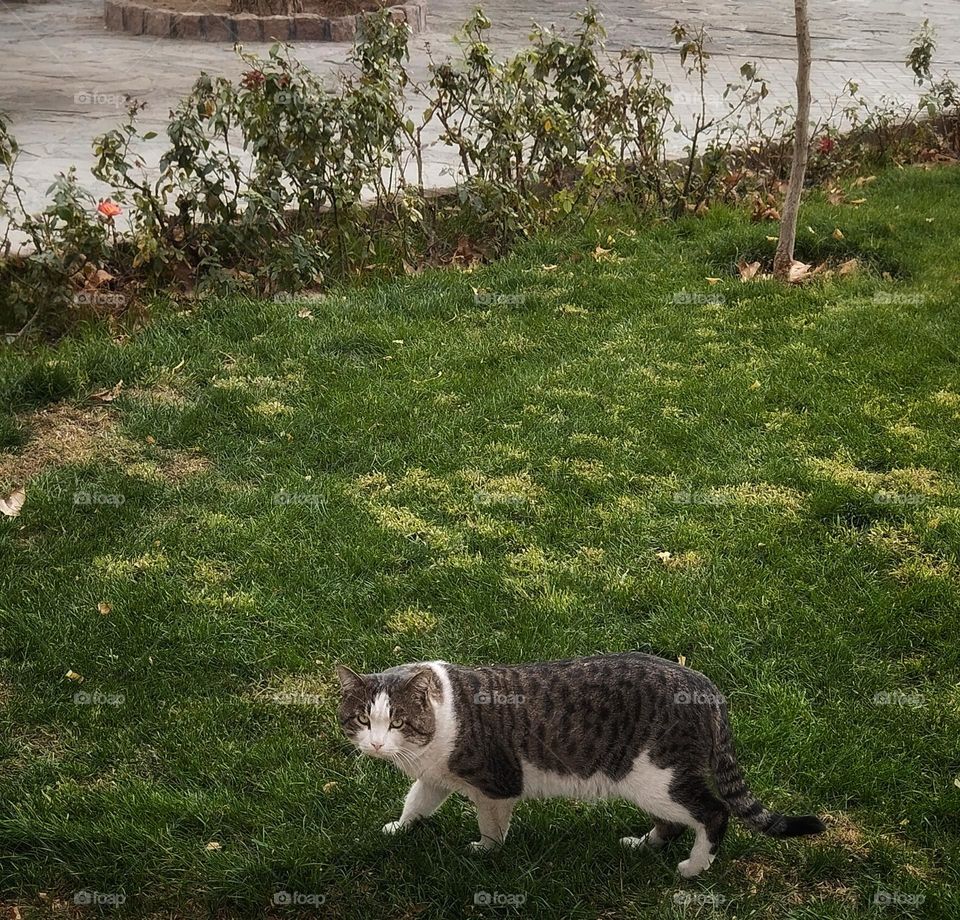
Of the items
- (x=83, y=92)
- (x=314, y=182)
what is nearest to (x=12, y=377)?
(x=314, y=182)

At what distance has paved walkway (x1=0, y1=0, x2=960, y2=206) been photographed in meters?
10.3

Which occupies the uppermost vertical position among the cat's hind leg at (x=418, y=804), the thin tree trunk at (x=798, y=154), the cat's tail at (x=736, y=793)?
the thin tree trunk at (x=798, y=154)

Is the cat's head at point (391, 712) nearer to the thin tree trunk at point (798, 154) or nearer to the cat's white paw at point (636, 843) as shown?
the cat's white paw at point (636, 843)

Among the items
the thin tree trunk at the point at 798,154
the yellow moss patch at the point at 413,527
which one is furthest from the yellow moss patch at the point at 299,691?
the thin tree trunk at the point at 798,154

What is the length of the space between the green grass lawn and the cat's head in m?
0.37

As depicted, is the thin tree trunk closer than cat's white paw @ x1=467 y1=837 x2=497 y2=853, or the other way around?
cat's white paw @ x1=467 y1=837 x2=497 y2=853

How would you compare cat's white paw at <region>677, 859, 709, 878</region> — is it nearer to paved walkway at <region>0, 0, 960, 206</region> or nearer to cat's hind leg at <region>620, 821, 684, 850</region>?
cat's hind leg at <region>620, 821, 684, 850</region>

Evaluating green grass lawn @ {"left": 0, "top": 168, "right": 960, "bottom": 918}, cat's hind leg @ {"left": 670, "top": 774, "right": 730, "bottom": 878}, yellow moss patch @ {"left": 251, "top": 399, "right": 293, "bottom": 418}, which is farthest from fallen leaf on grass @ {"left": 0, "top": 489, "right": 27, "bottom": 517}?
cat's hind leg @ {"left": 670, "top": 774, "right": 730, "bottom": 878}

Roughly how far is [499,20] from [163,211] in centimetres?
1010

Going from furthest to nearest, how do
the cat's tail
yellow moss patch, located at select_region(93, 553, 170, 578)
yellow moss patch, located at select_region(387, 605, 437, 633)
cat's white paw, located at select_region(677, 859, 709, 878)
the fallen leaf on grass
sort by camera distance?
the fallen leaf on grass, yellow moss patch, located at select_region(93, 553, 170, 578), yellow moss patch, located at select_region(387, 605, 437, 633), cat's white paw, located at select_region(677, 859, 709, 878), the cat's tail

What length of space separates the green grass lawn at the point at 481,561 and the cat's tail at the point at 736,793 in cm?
24

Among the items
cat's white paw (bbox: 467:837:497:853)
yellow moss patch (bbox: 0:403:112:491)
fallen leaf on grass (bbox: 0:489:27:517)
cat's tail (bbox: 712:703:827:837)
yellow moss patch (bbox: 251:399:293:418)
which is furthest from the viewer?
yellow moss patch (bbox: 251:399:293:418)

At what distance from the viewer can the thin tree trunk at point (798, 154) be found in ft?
21.7

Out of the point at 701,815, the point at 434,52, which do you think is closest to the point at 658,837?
the point at 701,815
